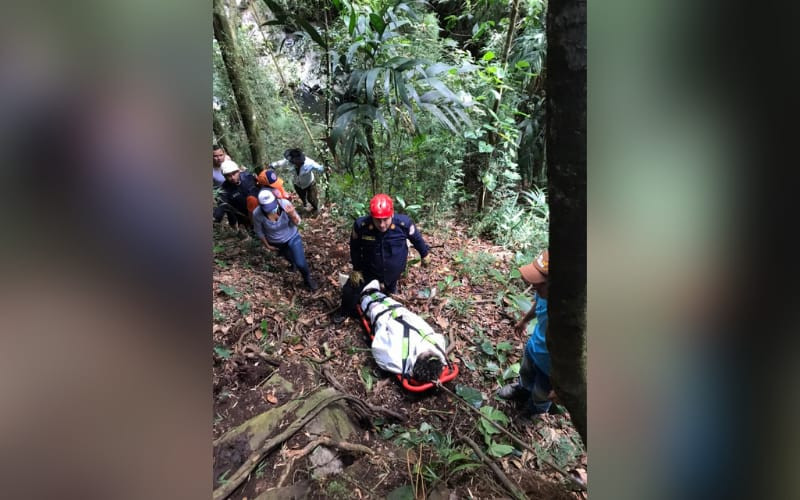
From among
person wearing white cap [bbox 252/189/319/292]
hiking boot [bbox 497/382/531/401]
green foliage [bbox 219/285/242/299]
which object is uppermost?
person wearing white cap [bbox 252/189/319/292]

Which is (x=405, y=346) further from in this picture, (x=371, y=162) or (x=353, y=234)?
(x=371, y=162)

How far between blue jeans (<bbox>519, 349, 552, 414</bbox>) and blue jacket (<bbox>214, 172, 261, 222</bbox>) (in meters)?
2.70

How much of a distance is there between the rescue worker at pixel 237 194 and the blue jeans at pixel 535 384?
262cm

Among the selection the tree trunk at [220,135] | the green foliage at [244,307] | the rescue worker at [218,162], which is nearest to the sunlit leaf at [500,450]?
the green foliage at [244,307]

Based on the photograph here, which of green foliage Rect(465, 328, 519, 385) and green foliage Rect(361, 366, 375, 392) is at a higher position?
green foliage Rect(361, 366, 375, 392)

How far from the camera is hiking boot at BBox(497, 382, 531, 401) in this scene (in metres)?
2.53

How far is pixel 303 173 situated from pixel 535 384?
123 inches

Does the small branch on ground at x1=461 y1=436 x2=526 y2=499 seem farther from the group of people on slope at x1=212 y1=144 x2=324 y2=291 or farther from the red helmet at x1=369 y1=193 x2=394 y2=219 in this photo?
the group of people on slope at x1=212 y1=144 x2=324 y2=291

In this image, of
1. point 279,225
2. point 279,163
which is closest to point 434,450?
point 279,225

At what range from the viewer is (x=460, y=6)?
5.08 meters

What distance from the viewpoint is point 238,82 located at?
146 inches

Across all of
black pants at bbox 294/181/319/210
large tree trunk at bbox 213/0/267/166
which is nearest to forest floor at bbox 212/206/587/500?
black pants at bbox 294/181/319/210

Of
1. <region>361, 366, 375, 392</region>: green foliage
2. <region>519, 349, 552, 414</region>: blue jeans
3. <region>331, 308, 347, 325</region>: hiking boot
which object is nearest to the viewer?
<region>519, 349, 552, 414</region>: blue jeans
